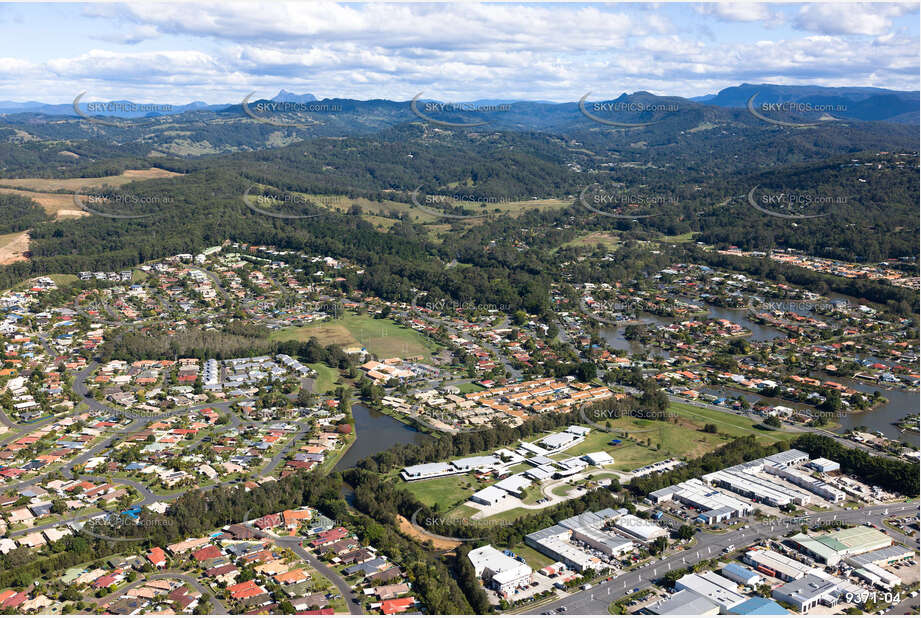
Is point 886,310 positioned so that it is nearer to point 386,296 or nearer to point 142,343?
point 386,296

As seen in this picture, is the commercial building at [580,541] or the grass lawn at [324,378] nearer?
the commercial building at [580,541]

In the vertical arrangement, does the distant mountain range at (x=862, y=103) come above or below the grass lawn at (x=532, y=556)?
above

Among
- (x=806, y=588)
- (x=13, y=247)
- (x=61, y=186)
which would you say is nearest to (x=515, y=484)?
(x=806, y=588)

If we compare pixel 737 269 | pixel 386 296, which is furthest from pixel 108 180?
Result: pixel 737 269

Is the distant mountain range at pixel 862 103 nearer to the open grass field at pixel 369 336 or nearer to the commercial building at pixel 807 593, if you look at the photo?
the open grass field at pixel 369 336

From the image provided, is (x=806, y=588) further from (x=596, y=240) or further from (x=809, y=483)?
(x=596, y=240)

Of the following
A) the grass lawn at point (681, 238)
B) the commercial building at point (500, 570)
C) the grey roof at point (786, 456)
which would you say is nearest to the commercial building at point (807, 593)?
the commercial building at point (500, 570)
